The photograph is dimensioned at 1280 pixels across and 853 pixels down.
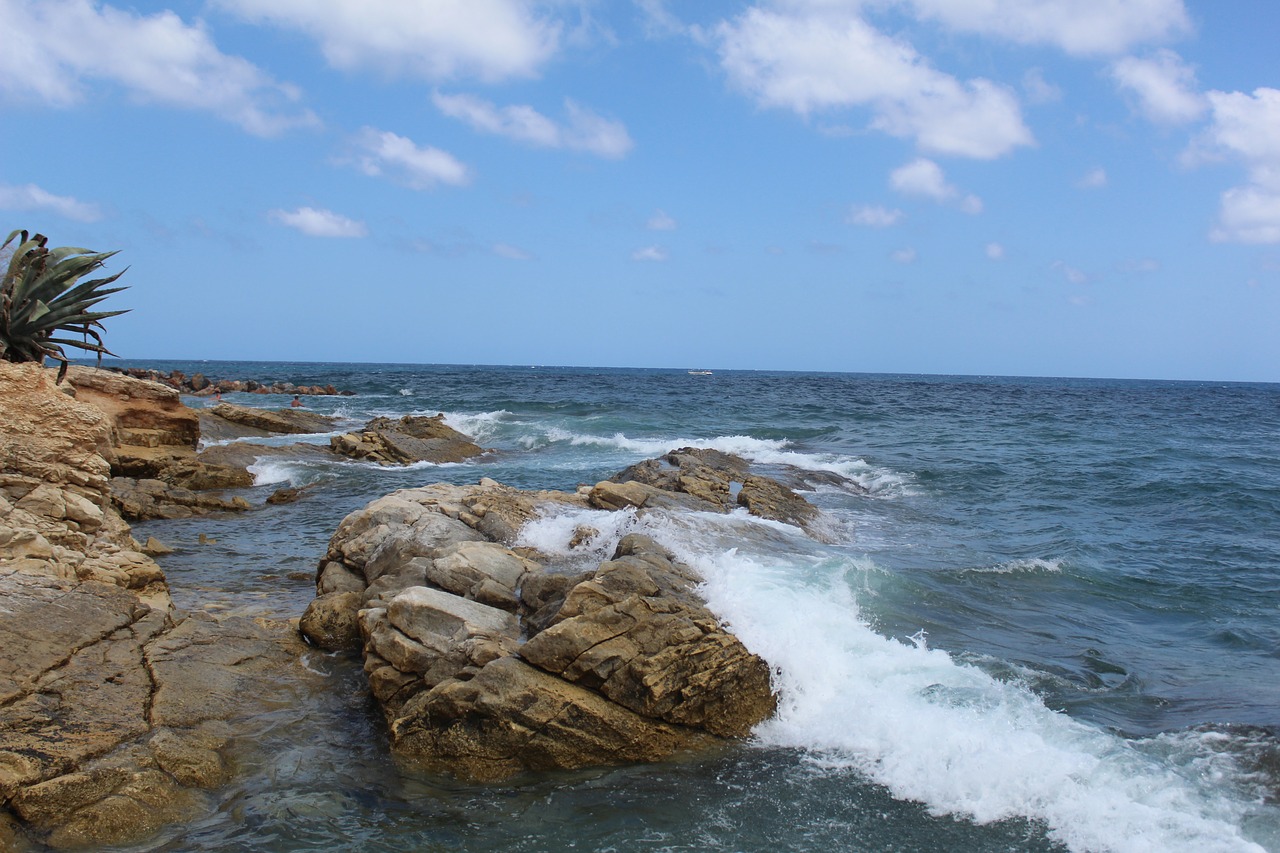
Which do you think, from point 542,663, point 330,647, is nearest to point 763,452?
point 330,647

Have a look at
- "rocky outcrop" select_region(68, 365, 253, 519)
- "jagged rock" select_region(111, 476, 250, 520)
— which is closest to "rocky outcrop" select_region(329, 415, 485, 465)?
"rocky outcrop" select_region(68, 365, 253, 519)

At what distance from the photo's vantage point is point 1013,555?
13.7m

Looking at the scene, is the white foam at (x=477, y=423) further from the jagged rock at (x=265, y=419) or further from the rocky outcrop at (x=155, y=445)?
the rocky outcrop at (x=155, y=445)

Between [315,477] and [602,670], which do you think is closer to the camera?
[602,670]

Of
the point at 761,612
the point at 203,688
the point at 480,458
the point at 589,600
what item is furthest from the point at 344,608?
the point at 480,458

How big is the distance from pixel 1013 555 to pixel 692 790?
30.7 feet

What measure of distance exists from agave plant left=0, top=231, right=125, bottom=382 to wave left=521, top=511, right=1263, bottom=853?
311 inches

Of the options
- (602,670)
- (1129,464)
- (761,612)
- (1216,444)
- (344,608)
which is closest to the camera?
(602,670)

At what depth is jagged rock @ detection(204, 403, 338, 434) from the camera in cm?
2619

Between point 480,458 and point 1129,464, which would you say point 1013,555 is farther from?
point 480,458

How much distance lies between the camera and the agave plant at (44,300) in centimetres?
980

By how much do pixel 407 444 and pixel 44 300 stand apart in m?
13.5

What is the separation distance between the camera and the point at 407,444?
2359cm

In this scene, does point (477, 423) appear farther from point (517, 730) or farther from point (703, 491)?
point (517, 730)
